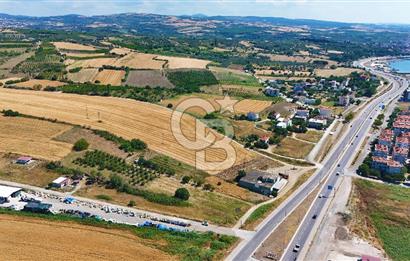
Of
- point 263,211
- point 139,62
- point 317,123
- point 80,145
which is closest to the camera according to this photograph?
point 263,211

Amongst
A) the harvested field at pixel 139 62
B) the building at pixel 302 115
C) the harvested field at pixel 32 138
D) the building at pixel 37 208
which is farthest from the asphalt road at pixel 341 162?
the harvested field at pixel 139 62

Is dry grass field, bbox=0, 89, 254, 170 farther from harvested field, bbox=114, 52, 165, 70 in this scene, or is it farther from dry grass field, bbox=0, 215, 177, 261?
harvested field, bbox=114, 52, 165, 70

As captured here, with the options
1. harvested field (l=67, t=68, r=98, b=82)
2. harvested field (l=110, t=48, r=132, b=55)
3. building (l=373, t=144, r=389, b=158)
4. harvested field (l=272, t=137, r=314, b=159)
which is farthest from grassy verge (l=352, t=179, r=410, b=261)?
harvested field (l=110, t=48, r=132, b=55)

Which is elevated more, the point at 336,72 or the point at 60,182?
the point at 336,72

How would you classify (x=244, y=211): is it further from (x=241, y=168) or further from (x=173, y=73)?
(x=173, y=73)

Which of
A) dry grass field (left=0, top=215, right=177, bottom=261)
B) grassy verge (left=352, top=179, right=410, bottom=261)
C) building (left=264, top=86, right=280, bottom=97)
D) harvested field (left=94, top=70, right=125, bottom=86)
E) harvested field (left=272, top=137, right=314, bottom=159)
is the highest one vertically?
harvested field (left=94, top=70, right=125, bottom=86)

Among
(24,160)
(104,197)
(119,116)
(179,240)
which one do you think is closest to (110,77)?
(119,116)

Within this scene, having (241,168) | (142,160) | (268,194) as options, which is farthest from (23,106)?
(268,194)

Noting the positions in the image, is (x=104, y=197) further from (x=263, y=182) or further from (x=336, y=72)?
(x=336, y=72)
